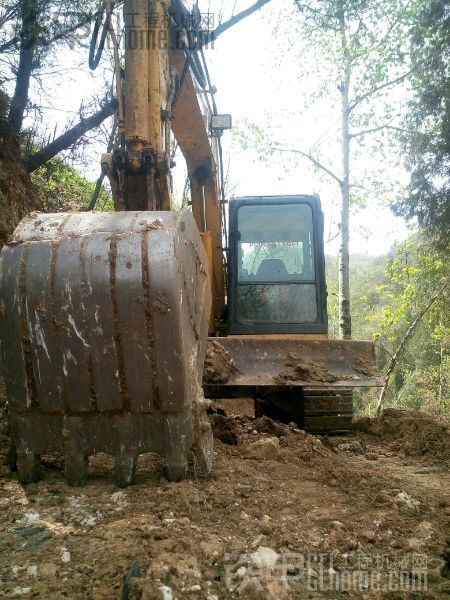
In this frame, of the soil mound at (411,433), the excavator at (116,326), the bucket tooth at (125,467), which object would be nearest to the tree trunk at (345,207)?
the soil mound at (411,433)

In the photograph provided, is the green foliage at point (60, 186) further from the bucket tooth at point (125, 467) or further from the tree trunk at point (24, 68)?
the bucket tooth at point (125, 467)

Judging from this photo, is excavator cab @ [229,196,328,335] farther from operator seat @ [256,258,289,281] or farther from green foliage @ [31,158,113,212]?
green foliage @ [31,158,113,212]

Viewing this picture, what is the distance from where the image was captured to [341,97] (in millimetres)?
15078

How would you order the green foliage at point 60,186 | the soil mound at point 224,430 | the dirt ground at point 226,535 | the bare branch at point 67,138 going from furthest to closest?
the green foliage at point 60,186 → the bare branch at point 67,138 → the soil mound at point 224,430 → the dirt ground at point 226,535

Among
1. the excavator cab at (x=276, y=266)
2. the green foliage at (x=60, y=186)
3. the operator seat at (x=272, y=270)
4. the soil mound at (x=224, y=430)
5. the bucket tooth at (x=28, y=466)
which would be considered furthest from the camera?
the green foliage at (x=60, y=186)

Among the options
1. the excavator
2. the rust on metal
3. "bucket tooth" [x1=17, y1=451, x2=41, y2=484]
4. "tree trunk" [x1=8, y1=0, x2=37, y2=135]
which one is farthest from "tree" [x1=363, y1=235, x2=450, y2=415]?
"bucket tooth" [x1=17, y1=451, x2=41, y2=484]

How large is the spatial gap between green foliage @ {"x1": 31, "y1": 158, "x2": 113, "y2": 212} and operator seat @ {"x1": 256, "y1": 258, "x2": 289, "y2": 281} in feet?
11.4

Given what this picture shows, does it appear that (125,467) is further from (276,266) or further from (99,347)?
(276,266)

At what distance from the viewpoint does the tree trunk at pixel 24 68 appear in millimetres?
6719

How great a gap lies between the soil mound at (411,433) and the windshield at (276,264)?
119 cm

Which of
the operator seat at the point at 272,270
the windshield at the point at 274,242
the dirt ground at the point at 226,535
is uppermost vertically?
the windshield at the point at 274,242

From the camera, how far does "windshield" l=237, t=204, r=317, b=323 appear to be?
5277 mm

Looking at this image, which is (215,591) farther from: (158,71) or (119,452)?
(158,71)

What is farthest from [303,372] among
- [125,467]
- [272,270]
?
[125,467]
